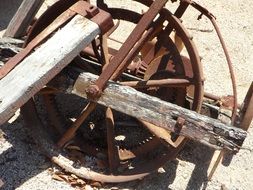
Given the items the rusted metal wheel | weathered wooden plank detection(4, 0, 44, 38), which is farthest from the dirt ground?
weathered wooden plank detection(4, 0, 44, 38)

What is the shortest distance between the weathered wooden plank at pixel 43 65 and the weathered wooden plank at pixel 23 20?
100 centimetres

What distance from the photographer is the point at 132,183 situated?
427cm

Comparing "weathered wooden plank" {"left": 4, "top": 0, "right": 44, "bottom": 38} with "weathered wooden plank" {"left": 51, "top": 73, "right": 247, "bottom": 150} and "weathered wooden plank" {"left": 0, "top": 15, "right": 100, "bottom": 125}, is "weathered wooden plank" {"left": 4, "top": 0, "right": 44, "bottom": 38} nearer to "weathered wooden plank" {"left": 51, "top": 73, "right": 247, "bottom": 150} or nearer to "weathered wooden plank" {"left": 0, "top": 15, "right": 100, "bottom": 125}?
"weathered wooden plank" {"left": 0, "top": 15, "right": 100, "bottom": 125}

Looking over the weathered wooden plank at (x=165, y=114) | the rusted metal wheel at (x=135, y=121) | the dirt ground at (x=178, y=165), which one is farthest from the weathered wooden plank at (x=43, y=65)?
the dirt ground at (x=178, y=165)

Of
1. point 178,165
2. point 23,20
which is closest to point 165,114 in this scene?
point 178,165

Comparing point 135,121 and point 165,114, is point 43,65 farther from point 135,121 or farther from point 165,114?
point 135,121

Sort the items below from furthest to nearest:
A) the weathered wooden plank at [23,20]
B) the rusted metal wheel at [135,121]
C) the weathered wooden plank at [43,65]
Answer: the weathered wooden plank at [23,20]
the rusted metal wheel at [135,121]
the weathered wooden plank at [43,65]

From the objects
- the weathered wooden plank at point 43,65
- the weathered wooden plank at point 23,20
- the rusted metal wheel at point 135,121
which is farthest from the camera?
the weathered wooden plank at point 23,20

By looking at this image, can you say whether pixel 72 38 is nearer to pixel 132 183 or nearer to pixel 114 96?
pixel 114 96

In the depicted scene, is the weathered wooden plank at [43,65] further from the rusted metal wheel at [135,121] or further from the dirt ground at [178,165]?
the dirt ground at [178,165]

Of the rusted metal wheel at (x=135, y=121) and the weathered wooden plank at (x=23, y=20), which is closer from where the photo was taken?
the rusted metal wheel at (x=135, y=121)

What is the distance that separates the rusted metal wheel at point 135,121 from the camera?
4.02 m

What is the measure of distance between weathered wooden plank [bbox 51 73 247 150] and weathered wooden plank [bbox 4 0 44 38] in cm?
112

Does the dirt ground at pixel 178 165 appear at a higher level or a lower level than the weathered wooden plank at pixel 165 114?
lower
